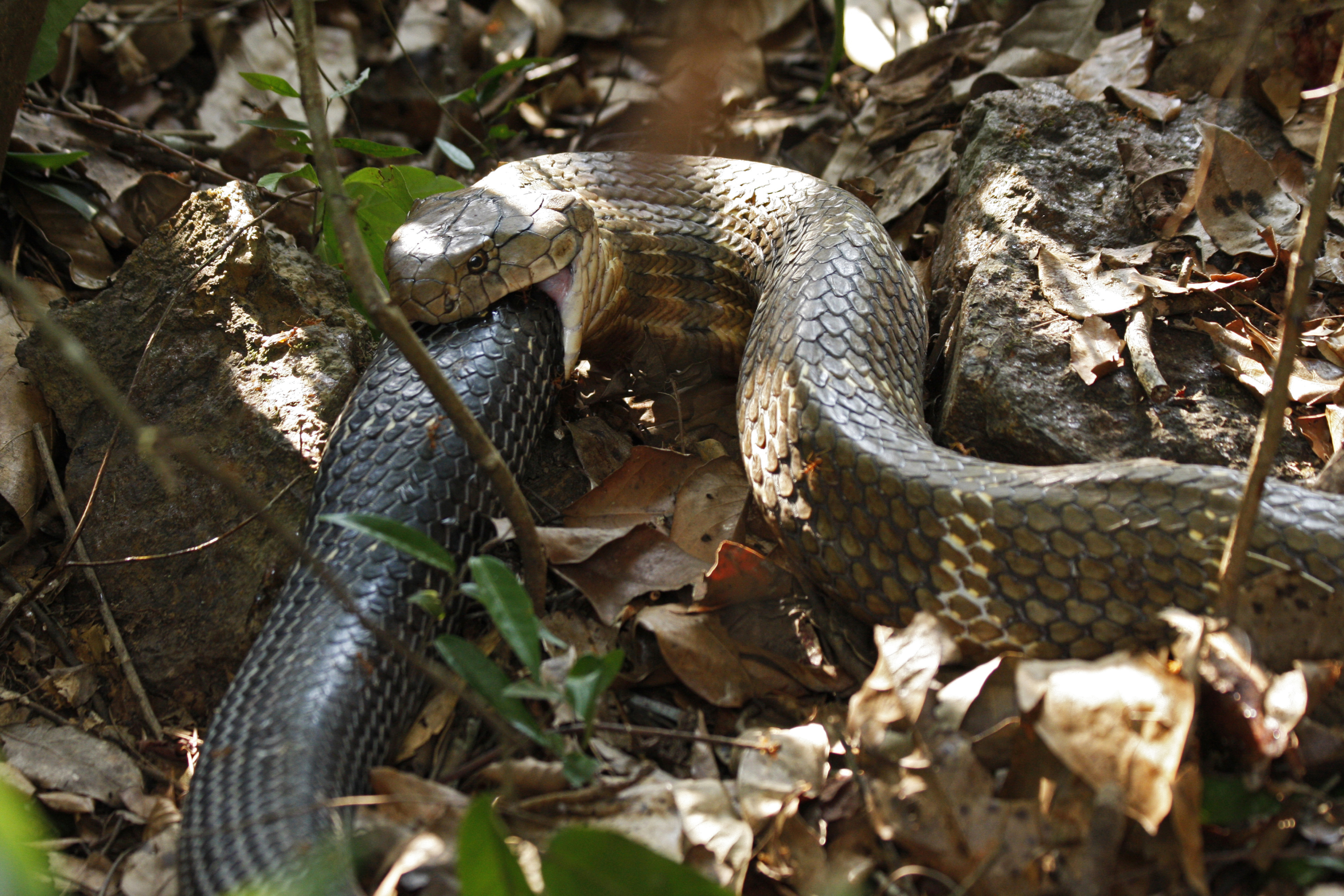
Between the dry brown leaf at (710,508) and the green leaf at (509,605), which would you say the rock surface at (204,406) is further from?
the dry brown leaf at (710,508)

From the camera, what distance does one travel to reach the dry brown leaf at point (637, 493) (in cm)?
344

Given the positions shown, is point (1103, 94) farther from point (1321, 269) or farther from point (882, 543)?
point (882, 543)

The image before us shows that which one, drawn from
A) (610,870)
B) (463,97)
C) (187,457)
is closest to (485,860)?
(610,870)

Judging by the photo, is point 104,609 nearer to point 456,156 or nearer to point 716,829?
point 716,829

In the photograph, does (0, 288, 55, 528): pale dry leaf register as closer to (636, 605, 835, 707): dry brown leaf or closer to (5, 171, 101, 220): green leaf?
(5, 171, 101, 220): green leaf

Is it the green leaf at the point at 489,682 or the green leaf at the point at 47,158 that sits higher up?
the green leaf at the point at 47,158

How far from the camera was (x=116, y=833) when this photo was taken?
2754mm

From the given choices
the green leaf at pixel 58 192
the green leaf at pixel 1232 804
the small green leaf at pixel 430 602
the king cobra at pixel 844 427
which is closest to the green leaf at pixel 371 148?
the king cobra at pixel 844 427

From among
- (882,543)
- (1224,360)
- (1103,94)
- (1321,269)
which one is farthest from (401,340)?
(1103,94)

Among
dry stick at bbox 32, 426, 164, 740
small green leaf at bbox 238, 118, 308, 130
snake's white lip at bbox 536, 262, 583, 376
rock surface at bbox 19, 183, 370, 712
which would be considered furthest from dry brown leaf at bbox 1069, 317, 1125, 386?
dry stick at bbox 32, 426, 164, 740

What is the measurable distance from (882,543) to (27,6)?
11.7 ft

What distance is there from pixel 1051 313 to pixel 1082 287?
18 centimetres

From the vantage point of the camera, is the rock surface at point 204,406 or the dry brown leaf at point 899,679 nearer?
the dry brown leaf at point 899,679

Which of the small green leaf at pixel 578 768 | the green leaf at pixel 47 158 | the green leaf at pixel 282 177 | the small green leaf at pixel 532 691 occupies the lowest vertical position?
the small green leaf at pixel 578 768
